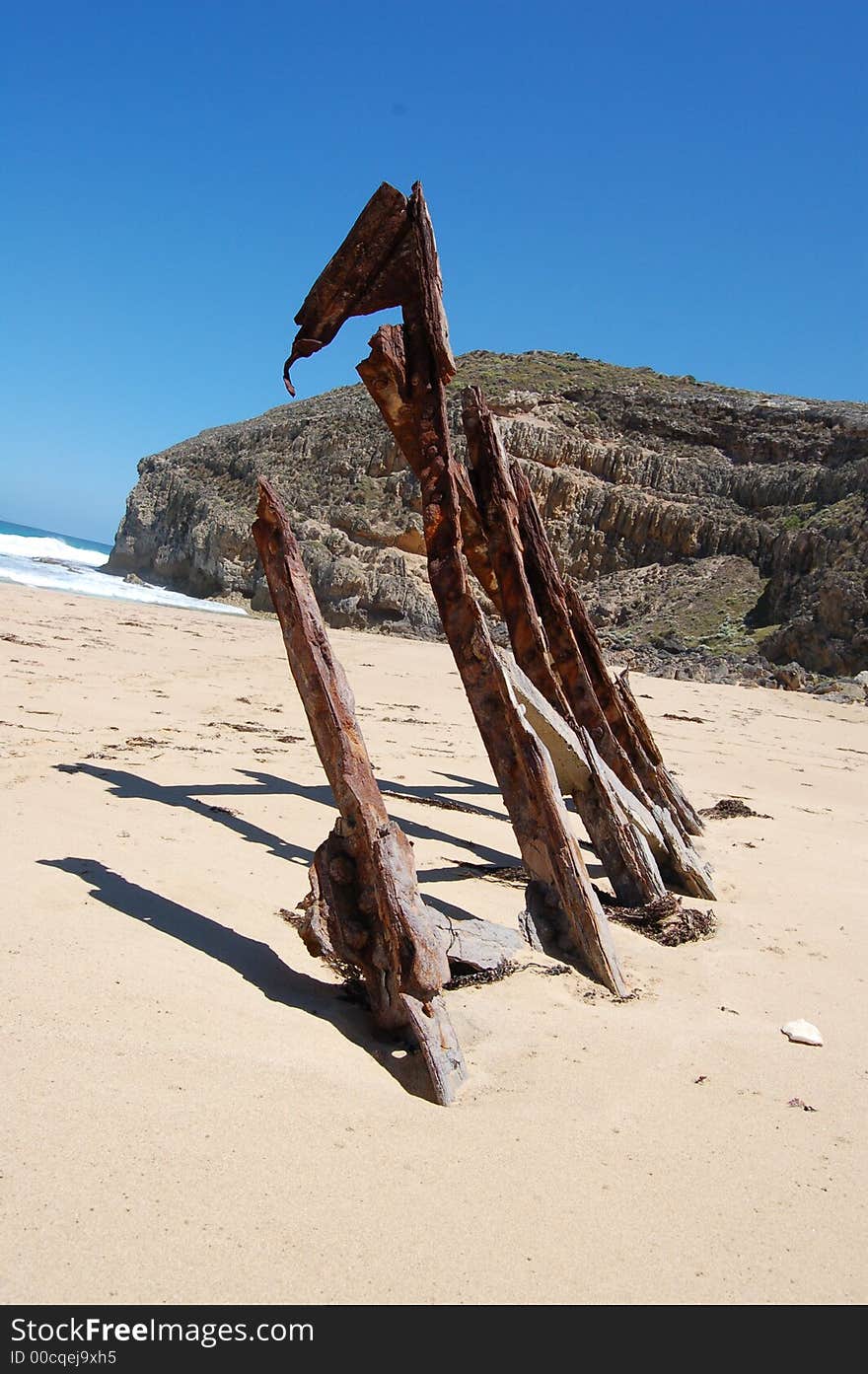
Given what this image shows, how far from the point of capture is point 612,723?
213 inches

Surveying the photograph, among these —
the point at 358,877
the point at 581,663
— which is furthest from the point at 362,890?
the point at 581,663

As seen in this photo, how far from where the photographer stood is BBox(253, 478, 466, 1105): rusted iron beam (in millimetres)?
2740

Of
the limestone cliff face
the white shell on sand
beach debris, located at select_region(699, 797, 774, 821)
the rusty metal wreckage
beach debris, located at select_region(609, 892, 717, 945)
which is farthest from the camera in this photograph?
the limestone cliff face

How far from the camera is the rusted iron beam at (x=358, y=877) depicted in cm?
274

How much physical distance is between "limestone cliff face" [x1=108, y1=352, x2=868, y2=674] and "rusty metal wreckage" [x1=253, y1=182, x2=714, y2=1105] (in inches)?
788

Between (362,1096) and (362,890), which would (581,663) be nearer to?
(362,890)

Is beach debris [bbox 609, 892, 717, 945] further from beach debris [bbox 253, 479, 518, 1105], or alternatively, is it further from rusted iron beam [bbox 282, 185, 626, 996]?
beach debris [bbox 253, 479, 518, 1105]

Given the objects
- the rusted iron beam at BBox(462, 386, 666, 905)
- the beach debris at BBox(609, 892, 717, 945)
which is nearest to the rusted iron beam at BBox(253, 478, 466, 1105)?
the beach debris at BBox(609, 892, 717, 945)

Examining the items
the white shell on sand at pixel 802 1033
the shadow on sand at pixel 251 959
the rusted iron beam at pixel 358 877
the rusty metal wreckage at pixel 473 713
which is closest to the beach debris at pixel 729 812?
the rusty metal wreckage at pixel 473 713

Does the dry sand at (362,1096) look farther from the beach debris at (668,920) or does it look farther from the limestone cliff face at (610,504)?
the limestone cliff face at (610,504)

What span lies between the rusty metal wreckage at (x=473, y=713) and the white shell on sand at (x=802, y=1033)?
60 cm

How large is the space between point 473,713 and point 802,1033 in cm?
181

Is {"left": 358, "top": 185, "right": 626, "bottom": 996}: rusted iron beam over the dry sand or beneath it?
over

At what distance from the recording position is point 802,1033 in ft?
10.7
